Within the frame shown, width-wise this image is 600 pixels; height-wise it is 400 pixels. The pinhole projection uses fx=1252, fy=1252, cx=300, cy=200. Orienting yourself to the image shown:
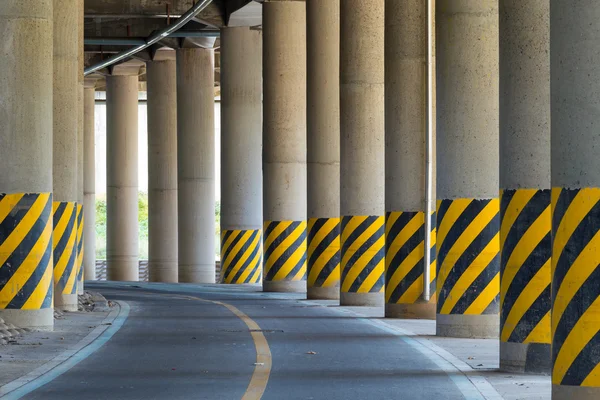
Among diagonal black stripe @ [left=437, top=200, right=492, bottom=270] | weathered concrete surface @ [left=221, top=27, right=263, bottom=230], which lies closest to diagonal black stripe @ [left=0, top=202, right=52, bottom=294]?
diagonal black stripe @ [left=437, top=200, right=492, bottom=270]

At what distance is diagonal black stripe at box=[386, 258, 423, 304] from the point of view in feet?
72.7

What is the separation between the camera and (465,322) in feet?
59.2

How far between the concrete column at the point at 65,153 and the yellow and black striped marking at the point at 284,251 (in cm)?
1007

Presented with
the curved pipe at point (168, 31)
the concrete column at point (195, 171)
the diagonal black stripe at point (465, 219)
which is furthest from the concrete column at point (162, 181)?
the diagonal black stripe at point (465, 219)

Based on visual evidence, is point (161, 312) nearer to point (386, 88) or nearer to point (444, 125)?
point (386, 88)

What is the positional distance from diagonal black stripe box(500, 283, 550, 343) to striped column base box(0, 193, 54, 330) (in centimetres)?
804

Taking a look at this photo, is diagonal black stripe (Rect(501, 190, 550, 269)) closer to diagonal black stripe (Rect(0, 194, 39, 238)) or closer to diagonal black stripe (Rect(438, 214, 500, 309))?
diagonal black stripe (Rect(438, 214, 500, 309))

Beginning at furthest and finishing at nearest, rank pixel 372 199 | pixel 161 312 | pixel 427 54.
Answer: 1. pixel 372 199
2. pixel 161 312
3. pixel 427 54

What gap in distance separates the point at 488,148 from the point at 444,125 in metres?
0.74

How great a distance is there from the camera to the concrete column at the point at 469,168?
17734 millimetres

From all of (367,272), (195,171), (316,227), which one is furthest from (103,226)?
(367,272)

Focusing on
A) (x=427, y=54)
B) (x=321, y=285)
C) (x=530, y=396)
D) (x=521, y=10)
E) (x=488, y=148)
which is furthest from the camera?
(x=321, y=285)

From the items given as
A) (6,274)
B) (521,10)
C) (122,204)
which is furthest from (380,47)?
(122,204)

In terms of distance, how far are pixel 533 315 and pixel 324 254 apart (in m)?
15.8
